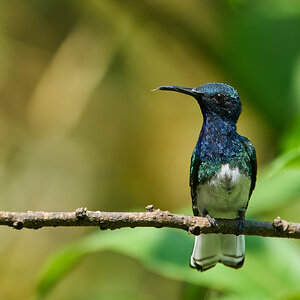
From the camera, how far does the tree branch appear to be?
2.29m

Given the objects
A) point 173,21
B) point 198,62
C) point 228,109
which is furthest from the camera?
point 198,62

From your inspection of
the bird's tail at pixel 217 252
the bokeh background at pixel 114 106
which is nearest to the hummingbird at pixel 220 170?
the bird's tail at pixel 217 252

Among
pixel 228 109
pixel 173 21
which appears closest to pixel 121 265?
pixel 173 21

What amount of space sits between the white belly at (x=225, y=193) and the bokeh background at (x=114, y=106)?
1.97m

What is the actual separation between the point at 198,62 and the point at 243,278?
3.42 m

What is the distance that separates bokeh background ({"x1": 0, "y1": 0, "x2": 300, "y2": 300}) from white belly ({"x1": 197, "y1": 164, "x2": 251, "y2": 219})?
6.47 ft

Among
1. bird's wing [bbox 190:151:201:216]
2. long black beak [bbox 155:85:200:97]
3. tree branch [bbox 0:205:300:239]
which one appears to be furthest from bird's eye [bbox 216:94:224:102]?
tree branch [bbox 0:205:300:239]

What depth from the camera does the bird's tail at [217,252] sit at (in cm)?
340

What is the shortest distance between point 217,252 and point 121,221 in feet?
4.43

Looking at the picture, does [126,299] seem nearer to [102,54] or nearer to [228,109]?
[228,109]

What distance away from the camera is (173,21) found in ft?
20.1

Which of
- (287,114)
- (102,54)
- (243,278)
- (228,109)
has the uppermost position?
(102,54)

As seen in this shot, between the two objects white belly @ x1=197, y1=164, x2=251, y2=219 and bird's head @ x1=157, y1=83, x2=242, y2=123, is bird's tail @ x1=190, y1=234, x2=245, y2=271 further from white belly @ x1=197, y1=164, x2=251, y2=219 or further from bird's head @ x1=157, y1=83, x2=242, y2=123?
bird's head @ x1=157, y1=83, x2=242, y2=123

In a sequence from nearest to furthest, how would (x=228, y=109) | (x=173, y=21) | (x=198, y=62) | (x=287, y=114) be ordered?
1. (x=228, y=109)
2. (x=287, y=114)
3. (x=173, y=21)
4. (x=198, y=62)
